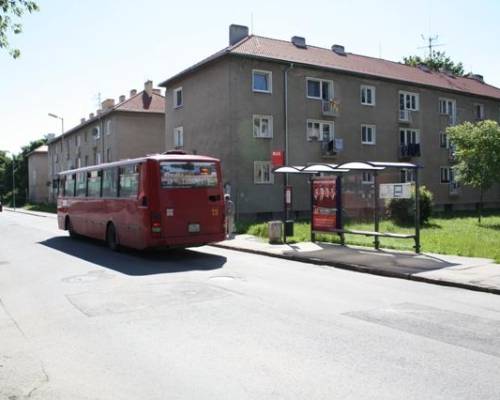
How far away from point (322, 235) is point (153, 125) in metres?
31.4

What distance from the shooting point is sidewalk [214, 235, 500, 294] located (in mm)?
10016

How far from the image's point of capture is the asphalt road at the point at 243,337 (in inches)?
184

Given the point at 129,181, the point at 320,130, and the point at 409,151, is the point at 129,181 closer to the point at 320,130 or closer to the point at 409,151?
the point at 320,130

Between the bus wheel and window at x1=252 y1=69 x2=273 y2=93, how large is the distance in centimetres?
1640

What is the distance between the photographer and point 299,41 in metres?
35.9

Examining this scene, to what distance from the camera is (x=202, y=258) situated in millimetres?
14250

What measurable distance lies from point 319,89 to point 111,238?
20219 millimetres

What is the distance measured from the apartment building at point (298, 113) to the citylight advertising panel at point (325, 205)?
41.5 feet

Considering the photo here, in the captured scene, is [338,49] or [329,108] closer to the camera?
[329,108]

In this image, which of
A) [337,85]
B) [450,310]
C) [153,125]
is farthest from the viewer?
[153,125]

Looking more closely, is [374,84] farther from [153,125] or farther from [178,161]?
[178,161]

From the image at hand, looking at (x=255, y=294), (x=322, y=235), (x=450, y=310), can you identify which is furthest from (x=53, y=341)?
(x=322, y=235)

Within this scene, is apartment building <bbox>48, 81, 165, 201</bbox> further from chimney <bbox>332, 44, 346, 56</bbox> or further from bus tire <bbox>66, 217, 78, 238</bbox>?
bus tire <bbox>66, 217, 78, 238</bbox>

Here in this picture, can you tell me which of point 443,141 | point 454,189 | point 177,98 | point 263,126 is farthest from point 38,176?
point 454,189
